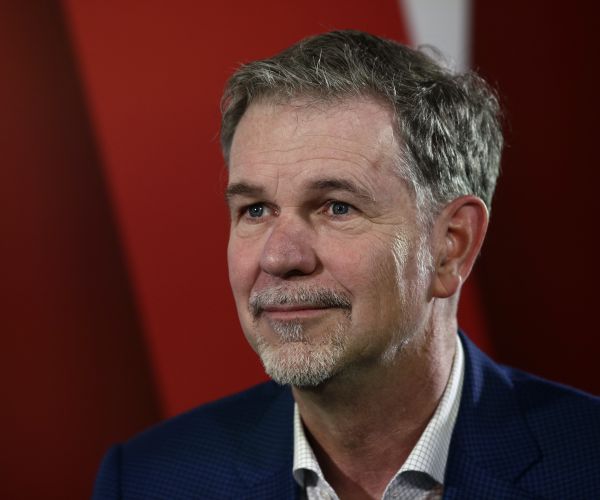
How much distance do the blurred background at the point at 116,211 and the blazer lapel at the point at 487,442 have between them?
0.82 m

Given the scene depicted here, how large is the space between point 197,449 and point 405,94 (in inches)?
41.6

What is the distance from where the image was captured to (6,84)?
2.65m

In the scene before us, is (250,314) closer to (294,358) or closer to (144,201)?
(294,358)

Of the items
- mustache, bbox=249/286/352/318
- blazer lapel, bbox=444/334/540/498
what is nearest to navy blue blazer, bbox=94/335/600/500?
blazer lapel, bbox=444/334/540/498

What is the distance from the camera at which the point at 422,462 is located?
75.8 inches

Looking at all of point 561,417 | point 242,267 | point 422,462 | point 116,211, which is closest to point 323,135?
point 242,267

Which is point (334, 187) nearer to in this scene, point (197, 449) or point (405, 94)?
point (405, 94)

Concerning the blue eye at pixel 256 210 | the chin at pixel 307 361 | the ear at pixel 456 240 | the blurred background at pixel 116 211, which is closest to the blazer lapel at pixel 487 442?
the ear at pixel 456 240

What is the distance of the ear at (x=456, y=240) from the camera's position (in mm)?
1990

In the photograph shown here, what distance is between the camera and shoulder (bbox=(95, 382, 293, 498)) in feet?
7.09

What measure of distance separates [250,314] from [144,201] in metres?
0.94

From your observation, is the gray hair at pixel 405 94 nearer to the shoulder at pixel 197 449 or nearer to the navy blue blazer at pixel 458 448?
the navy blue blazer at pixel 458 448

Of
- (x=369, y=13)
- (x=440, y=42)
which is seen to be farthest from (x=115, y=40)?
(x=440, y=42)

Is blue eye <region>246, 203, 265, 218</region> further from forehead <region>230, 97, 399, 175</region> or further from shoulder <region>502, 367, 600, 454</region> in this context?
shoulder <region>502, 367, 600, 454</region>
